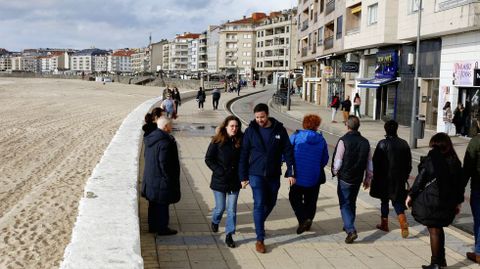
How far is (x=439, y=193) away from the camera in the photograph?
19.4 ft

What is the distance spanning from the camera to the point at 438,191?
19.4 ft

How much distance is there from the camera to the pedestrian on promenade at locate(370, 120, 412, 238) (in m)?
7.30

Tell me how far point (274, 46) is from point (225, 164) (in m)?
119

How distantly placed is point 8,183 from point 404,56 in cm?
2167

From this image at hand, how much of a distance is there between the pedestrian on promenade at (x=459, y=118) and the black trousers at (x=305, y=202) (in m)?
17.4

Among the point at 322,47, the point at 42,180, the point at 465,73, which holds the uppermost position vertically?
the point at 322,47

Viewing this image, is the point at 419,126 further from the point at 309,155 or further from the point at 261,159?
the point at 261,159

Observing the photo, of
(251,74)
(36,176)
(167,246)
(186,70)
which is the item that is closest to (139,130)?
(36,176)

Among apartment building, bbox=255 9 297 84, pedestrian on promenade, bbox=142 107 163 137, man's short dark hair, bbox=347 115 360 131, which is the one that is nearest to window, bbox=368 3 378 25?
pedestrian on promenade, bbox=142 107 163 137

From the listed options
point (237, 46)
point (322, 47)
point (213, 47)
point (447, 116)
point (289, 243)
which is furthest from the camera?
point (213, 47)

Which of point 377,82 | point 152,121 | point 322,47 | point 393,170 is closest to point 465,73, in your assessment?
point 377,82

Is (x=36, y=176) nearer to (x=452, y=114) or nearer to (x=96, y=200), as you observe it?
(x=96, y=200)

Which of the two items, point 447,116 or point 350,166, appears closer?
point 350,166

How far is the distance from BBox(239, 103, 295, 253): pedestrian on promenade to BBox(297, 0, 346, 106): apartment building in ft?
106
